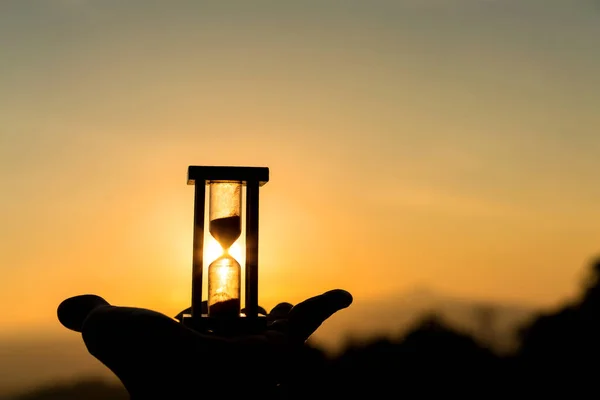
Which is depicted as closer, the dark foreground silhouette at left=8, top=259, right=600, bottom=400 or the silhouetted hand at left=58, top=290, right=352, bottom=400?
the silhouetted hand at left=58, top=290, right=352, bottom=400

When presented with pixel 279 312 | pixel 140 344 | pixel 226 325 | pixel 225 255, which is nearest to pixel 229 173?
pixel 225 255

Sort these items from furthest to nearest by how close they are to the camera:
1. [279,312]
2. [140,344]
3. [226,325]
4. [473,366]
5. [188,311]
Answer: [473,366], [279,312], [188,311], [226,325], [140,344]

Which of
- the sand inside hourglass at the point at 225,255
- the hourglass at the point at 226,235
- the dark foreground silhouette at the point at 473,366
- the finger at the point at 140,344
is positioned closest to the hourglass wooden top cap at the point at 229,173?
the hourglass at the point at 226,235

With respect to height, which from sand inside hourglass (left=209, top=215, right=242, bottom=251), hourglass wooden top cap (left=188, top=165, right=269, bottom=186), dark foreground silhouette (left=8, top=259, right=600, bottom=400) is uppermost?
hourglass wooden top cap (left=188, top=165, right=269, bottom=186)

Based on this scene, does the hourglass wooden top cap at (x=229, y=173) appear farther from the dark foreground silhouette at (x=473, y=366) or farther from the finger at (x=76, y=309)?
the dark foreground silhouette at (x=473, y=366)

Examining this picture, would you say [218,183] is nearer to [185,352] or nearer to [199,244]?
[199,244]

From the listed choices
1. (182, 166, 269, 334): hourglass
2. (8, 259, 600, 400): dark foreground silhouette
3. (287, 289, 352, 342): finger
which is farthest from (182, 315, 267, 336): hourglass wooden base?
(8, 259, 600, 400): dark foreground silhouette

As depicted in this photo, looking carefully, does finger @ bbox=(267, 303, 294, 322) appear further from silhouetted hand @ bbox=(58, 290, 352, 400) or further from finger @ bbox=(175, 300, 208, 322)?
silhouetted hand @ bbox=(58, 290, 352, 400)

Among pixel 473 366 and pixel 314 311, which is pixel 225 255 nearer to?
pixel 314 311
